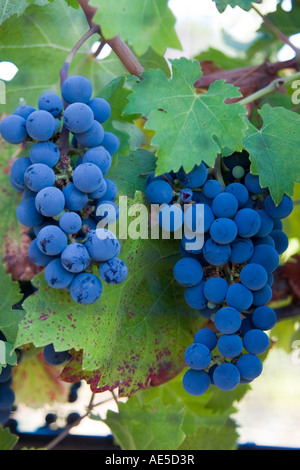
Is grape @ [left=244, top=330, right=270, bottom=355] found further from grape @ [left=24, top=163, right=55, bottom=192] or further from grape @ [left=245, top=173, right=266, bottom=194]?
grape @ [left=24, top=163, right=55, bottom=192]

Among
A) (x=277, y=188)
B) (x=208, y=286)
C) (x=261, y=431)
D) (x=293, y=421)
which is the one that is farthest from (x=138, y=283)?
(x=293, y=421)

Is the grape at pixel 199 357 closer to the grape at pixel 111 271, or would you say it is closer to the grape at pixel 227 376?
the grape at pixel 227 376

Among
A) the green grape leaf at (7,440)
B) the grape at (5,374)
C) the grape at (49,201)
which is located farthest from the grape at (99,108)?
the green grape leaf at (7,440)

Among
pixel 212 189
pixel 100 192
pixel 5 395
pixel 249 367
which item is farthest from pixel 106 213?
pixel 5 395

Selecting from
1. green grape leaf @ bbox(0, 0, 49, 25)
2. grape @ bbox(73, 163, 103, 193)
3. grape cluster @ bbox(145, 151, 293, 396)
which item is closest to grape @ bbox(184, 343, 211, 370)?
grape cluster @ bbox(145, 151, 293, 396)

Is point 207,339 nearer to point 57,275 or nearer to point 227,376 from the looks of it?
point 227,376

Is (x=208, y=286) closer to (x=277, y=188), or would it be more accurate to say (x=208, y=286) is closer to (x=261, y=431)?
(x=277, y=188)
